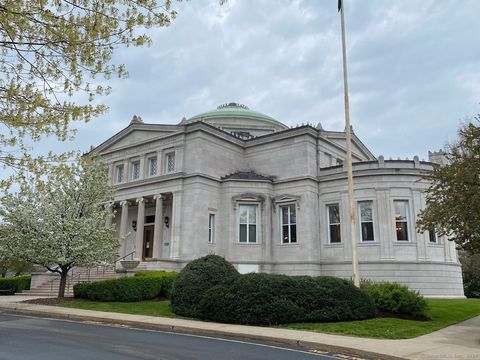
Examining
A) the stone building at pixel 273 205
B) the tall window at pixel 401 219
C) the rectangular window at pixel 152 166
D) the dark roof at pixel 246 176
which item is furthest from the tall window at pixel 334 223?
the rectangular window at pixel 152 166

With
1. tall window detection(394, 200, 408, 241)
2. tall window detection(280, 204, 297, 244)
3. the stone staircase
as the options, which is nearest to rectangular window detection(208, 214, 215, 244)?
tall window detection(280, 204, 297, 244)

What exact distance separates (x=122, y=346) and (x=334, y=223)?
21.7 m

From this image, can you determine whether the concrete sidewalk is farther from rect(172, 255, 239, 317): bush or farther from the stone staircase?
the stone staircase

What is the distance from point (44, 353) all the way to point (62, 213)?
15526 millimetres

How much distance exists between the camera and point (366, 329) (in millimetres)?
14219

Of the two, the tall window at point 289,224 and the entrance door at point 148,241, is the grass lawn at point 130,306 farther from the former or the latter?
the tall window at point 289,224

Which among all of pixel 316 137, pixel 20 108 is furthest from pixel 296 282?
pixel 316 137

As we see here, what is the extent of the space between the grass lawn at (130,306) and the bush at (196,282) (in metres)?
0.63

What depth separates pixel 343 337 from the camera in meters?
13.0

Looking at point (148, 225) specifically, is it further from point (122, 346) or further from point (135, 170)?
point (122, 346)

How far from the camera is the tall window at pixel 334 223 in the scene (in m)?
30.3

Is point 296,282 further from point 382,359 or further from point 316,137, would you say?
point 316,137

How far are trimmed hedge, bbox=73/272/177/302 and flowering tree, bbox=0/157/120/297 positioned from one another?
1.50m

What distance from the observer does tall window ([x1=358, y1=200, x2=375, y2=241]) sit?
29156 mm
